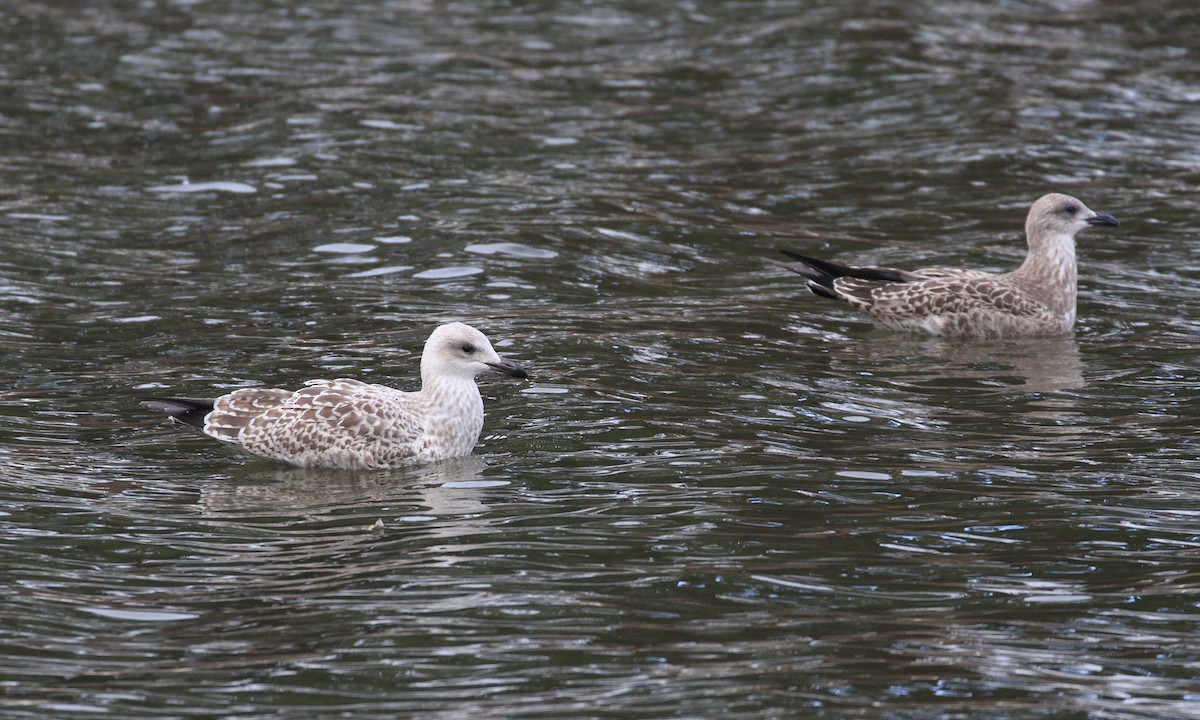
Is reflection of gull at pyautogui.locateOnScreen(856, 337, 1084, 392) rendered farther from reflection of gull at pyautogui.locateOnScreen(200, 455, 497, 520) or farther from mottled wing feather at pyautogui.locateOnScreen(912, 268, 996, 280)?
reflection of gull at pyautogui.locateOnScreen(200, 455, 497, 520)

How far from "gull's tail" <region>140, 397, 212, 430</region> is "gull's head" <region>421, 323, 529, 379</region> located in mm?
1402

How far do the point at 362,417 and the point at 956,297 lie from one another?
5.50 m

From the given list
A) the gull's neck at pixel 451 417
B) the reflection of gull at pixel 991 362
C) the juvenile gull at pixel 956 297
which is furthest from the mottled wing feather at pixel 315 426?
the juvenile gull at pixel 956 297

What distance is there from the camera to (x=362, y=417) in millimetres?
10352

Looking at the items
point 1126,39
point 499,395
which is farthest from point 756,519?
point 1126,39

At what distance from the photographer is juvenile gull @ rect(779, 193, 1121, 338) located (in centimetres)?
1370

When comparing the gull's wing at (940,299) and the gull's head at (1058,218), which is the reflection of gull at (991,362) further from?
the gull's head at (1058,218)

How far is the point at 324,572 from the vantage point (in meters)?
8.38

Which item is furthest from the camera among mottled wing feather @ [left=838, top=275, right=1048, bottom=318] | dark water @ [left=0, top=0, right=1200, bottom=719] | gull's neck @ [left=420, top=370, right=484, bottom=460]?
mottled wing feather @ [left=838, top=275, right=1048, bottom=318]

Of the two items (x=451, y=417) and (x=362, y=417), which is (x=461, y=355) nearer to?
(x=451, y=417)

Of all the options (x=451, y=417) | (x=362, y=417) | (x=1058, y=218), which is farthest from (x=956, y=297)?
(x=362, y=417)

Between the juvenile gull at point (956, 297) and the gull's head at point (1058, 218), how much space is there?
14.8 inches

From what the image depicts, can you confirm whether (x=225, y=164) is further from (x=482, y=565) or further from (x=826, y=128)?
(x=482, y=565)

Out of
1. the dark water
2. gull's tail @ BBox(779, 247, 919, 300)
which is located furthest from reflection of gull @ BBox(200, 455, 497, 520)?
gull's tail @ BBox(779, 247, 919, 300)
